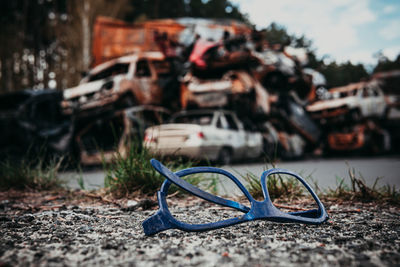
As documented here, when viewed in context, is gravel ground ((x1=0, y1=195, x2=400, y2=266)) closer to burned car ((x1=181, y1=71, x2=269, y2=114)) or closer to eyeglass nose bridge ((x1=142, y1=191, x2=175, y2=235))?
eyeglass nose bridge ((x1=142, y1=191, x2=175, y2=235))

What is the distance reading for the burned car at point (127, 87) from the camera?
293 inches

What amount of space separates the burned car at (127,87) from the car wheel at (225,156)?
7.19 ft

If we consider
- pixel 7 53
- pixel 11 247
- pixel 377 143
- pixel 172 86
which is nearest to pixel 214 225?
pixel 11 247

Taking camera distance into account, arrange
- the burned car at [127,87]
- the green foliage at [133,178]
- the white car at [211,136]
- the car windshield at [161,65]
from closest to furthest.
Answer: the green foliage at [133,178] → the white car at [211,136] → the burned car at [127,87] → the car windshield at [161,65]

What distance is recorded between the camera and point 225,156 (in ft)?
24.7

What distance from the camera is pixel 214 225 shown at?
170cm

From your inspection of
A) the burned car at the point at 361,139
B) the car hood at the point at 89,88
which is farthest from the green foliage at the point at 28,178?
the burned car at the point at 361,139

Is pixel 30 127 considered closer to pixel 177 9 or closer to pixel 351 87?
pixel 351 87

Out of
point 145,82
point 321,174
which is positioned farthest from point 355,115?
point 145,82

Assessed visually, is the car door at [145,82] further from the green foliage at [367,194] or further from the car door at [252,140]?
the green foliage at [367,194]

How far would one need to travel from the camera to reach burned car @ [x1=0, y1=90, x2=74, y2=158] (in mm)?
6711

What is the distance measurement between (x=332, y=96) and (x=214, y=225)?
434 inches

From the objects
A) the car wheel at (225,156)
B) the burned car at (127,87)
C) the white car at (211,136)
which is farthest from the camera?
the burned car at (127,87)

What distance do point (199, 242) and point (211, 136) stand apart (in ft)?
17.8
